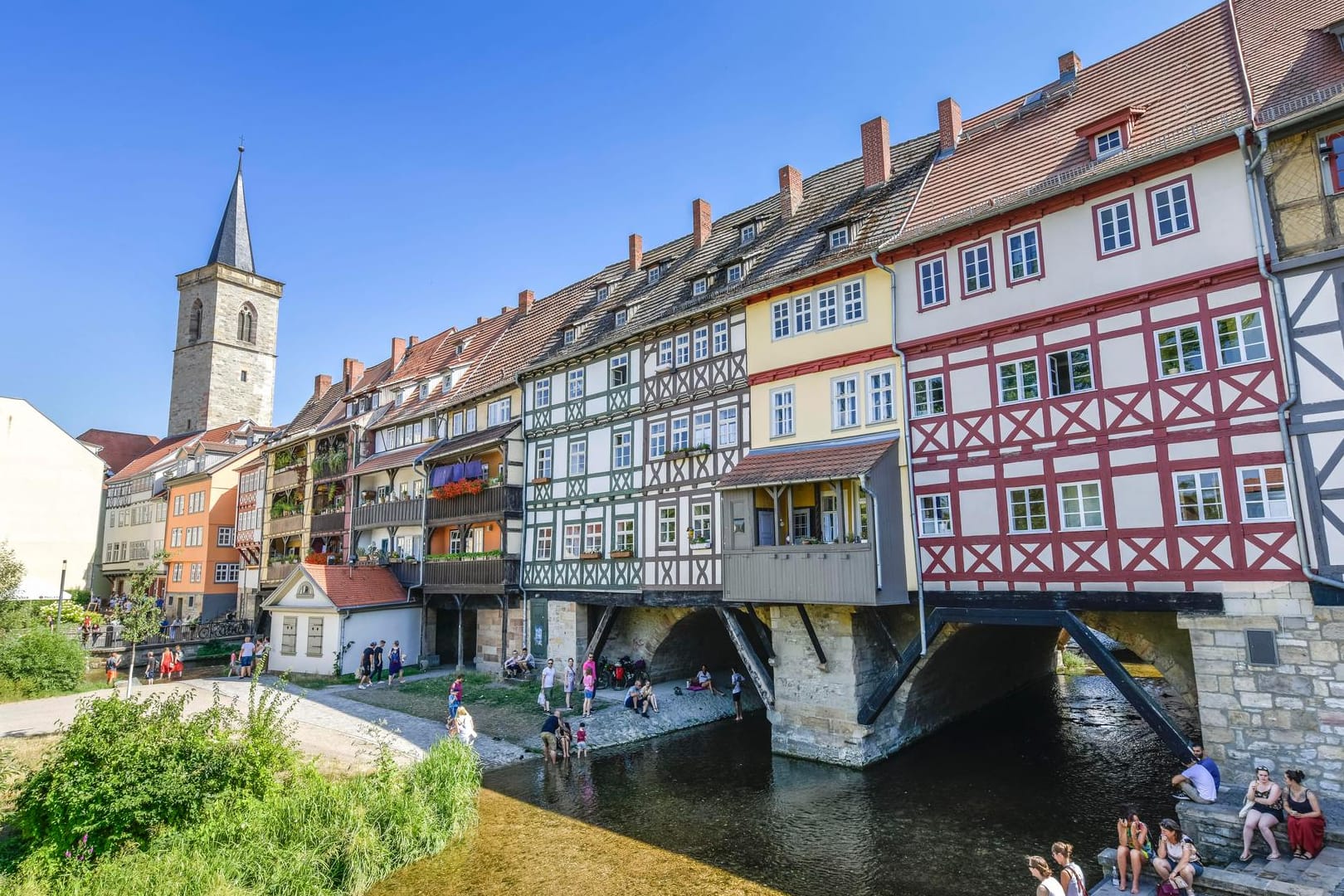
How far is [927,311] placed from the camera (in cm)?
1683

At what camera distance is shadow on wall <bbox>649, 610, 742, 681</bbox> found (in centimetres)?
2494

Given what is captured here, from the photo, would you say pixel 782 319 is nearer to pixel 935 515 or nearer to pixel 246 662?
pixel 935 515

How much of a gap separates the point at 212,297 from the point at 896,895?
220 ft

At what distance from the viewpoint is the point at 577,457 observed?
2606 cm

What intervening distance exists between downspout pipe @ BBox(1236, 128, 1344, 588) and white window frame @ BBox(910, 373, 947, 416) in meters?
5.74

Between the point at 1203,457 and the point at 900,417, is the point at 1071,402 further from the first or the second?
the point at 900,417

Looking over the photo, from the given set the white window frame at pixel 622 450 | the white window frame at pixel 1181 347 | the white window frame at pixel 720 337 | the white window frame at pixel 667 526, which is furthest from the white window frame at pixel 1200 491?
the white window frame at pixel 622 450

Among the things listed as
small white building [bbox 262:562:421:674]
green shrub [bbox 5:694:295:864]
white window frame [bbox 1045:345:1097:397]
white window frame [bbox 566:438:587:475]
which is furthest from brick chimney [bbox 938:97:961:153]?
small white building [bbox 262:562:421:674]

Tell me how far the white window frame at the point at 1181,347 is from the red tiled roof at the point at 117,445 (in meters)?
76.7

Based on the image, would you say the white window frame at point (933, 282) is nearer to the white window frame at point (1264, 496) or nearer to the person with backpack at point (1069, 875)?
the white window frame at point (1264, 496)

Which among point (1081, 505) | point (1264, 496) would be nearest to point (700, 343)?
point (1081, 505)

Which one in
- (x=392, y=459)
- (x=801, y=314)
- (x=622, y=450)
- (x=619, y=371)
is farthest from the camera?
(x=392, y=459)

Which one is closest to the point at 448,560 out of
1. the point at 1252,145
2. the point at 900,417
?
the point at 900,417

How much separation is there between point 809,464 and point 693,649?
1164 centimetres
